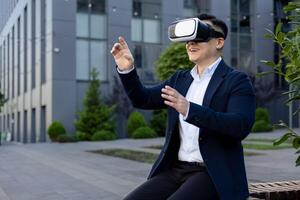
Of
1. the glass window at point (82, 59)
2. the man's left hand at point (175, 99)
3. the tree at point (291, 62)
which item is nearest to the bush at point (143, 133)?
the glass window at point (82, 59)

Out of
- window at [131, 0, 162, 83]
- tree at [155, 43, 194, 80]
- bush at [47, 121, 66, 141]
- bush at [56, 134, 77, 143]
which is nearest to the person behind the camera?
tree at [155, 43, 194, 80]

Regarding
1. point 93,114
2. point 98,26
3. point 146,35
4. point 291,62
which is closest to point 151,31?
point 146,35

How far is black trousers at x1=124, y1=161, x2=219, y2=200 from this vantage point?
249 centimetres

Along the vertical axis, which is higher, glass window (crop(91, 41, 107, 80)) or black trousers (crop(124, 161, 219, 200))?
glass window (crop(91, 41, 107, 80))

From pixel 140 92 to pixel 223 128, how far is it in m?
0.69

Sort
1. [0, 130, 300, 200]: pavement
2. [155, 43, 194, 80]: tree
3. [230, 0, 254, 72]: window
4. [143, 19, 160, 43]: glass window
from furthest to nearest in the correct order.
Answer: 1. [230, 0, 254, 72]: window
2. [143, 19, 160, 43]: glass window
3. [155, 43, 194, 80]: tree
4. [0, 130, 300, 200]: pavement

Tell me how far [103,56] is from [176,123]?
97.9ft

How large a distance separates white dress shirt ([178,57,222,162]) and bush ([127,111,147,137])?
26.9 metres

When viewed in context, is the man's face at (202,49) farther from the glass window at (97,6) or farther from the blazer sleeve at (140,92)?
the glass window at (97,6)

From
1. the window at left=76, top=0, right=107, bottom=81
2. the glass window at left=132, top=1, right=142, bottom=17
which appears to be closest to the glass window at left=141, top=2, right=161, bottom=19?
the glass window at left=132, top=1, right=142, bottom=17

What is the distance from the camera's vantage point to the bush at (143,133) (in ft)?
92.6

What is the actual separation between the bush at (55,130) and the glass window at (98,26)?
6.48 meters

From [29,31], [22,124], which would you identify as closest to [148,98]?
[29,31]

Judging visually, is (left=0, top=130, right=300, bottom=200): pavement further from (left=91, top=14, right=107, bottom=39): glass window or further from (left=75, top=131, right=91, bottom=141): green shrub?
(left=91, top=14, right=107, bottom=39): glass window
